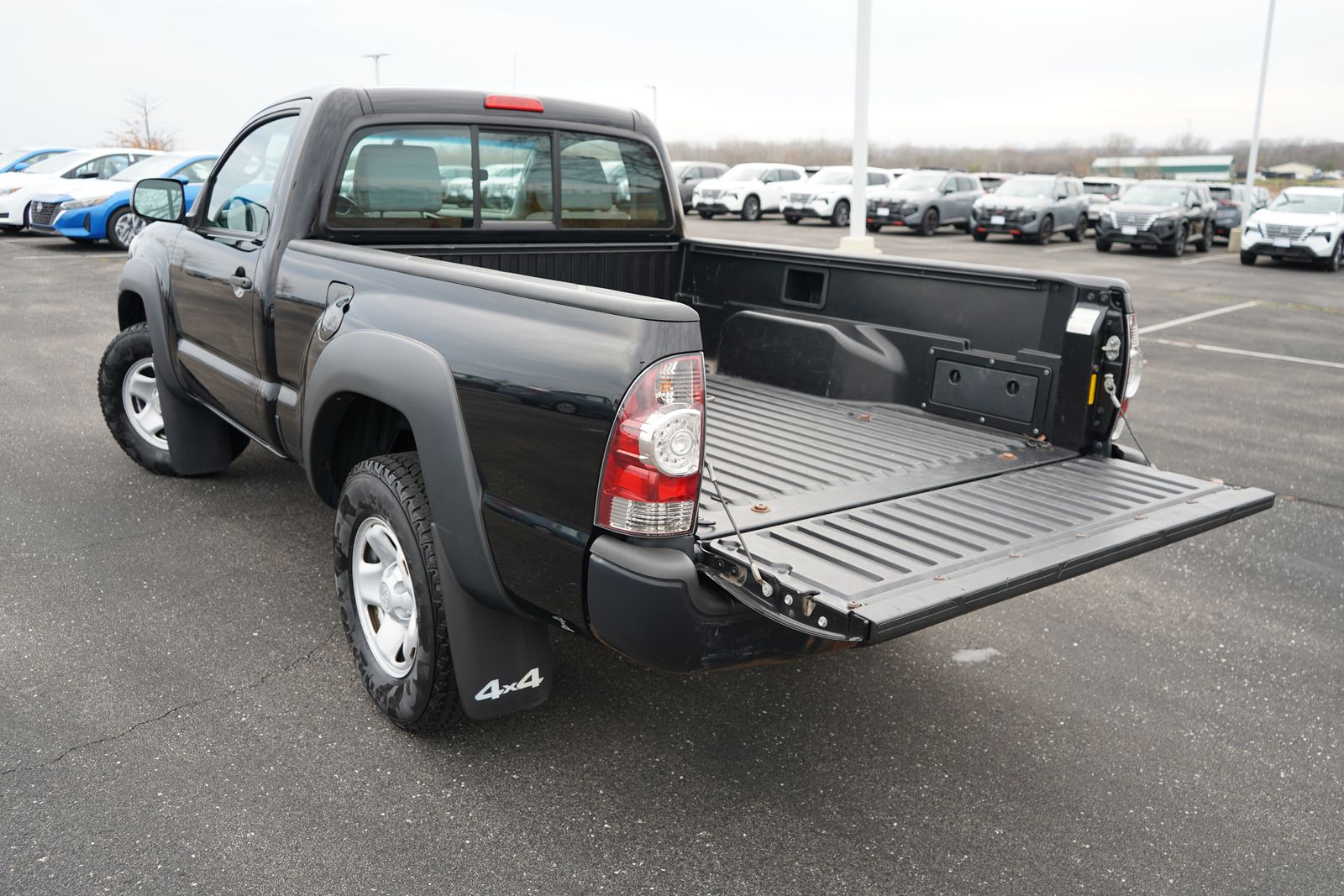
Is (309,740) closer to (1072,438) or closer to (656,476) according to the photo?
(656,476)

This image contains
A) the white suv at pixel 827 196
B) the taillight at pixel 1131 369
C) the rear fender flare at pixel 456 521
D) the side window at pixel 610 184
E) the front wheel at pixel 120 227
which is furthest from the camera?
the white suv at pixel 827 196

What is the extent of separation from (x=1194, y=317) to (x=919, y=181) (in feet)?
48.1

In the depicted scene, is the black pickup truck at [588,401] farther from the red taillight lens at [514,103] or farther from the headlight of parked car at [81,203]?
the headlight of parked car at [81,203]

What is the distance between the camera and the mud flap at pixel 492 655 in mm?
3016

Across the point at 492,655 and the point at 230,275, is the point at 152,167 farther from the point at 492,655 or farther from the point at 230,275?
the point at 492,655

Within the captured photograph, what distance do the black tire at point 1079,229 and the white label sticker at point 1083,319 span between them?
25.1 meters

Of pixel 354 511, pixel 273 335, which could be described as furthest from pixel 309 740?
pixel 273 335

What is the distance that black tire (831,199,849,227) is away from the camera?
2944 centimetres

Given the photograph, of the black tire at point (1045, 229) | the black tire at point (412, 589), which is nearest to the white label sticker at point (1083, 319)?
the black tire at point (412, 589)

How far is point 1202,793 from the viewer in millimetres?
3178

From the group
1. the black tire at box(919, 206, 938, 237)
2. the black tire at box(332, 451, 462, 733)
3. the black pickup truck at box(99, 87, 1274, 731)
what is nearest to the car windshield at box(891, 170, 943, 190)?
the black tire at box(919, 206, 938, 237)

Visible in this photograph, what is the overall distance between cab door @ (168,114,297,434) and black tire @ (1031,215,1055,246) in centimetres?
2365

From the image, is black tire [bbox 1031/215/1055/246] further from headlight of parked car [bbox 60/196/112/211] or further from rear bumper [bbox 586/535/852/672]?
rear bumper [bbox 586/535/852/672]

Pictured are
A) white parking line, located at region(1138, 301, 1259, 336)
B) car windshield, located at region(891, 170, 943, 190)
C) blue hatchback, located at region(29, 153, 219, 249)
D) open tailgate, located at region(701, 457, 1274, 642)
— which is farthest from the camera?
car windshield, located at region(891, 170, 943, 190)
